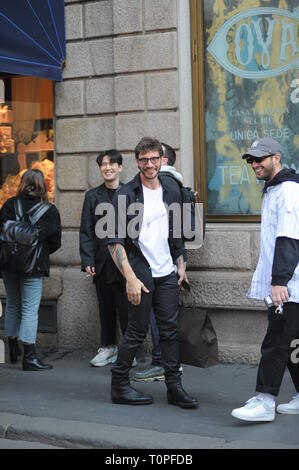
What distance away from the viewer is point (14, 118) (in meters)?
10.1

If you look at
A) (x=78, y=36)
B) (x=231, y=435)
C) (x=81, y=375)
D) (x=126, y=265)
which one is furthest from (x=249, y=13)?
(x=231, y=435)

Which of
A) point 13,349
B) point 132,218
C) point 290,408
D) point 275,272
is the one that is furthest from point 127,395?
point 13,349

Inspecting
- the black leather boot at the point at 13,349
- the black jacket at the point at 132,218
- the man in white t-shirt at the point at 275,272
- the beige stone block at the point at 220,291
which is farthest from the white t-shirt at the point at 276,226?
the black leather boot at the point at 13,349

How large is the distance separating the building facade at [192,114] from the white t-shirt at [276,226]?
1936mm

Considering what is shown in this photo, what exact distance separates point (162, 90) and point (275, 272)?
3.20 meters

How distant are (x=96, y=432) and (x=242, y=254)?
277cm

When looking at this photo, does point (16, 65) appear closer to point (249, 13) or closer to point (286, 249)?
point (249, 13)

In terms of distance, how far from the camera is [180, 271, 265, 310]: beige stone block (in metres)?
8.06

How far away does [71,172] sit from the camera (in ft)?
30.0

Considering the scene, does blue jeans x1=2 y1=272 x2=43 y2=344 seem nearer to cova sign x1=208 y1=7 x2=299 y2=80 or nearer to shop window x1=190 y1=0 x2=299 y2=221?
shop window x1=190 y1=0 x2=299 y2=221

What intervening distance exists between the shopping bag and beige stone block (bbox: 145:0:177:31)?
309 cm

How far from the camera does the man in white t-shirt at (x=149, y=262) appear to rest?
254 inches

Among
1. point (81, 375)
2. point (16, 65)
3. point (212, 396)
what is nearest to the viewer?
point (212, 396)

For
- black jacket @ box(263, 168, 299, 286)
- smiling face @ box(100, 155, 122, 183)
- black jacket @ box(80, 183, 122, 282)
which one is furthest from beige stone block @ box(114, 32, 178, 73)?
black jacket @ box(263, 168, 299, 286)
